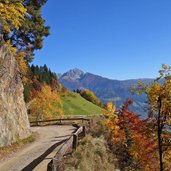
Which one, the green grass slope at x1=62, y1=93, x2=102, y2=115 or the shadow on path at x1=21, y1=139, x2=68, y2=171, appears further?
the green grass slope at x1=62, y1=93, x2=102, y2=115

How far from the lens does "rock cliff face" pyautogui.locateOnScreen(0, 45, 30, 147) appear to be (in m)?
22.9

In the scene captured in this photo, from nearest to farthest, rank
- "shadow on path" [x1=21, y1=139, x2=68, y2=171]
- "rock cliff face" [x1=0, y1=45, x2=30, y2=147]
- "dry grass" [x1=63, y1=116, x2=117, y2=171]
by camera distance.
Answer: "shadow on path" [x1=21, y1=139, x2=68, y2=171] → "dry grass" [x1=63, y1=116, x2=117, y2=171] → "rock cliff face" [x1=0, y1=45, x2=30, y2=147]

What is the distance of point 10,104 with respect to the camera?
25.4 m

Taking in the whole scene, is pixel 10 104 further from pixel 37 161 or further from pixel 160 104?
pixel 160 104

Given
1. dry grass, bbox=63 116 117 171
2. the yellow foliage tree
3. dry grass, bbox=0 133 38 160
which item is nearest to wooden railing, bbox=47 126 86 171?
dry grass, bbox=63 116 117 171

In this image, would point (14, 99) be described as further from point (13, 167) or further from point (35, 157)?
point (13, 167)

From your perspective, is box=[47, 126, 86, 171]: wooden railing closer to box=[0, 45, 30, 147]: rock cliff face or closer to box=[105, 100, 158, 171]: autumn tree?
box=[0, 45, 30, 147]: rock cliff face

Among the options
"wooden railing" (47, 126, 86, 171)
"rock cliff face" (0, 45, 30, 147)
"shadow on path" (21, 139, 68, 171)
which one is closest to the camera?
"wooden railing" (47, 126, 86, 171)

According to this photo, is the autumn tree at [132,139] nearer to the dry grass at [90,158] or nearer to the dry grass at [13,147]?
the dry grass at [90,158]

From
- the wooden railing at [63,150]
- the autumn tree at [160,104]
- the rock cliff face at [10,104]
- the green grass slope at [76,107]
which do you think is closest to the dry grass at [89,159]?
the wooden railing at [63,150]

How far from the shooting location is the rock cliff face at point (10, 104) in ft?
75.2

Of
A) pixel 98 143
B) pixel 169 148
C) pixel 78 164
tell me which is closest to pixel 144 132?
pixel 169 148

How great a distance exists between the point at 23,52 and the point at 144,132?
2495cm

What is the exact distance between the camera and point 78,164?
17125 mm
